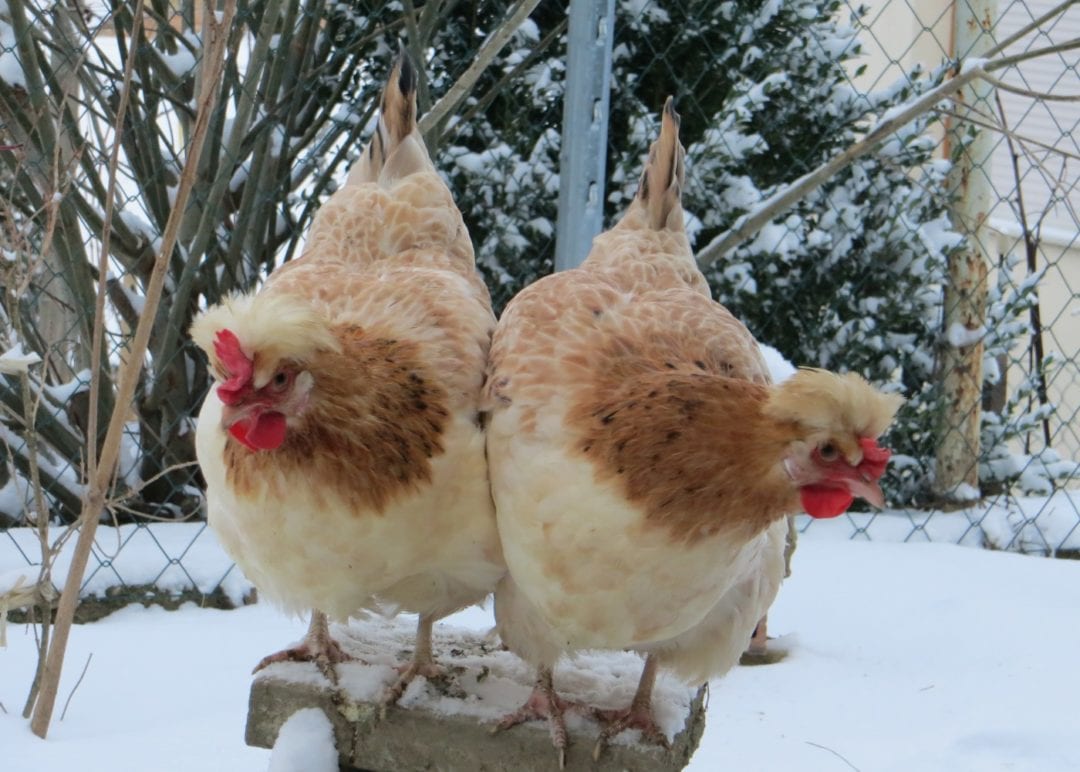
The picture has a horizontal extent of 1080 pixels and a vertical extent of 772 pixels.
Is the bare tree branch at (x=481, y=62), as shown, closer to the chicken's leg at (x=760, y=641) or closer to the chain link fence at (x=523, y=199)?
the chain link fence at (x=523, y=199)

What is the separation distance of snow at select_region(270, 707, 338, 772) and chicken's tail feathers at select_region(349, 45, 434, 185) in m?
0.98

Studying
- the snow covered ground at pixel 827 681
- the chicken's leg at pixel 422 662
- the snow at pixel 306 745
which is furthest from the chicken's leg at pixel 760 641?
the snow at pixel 306 745

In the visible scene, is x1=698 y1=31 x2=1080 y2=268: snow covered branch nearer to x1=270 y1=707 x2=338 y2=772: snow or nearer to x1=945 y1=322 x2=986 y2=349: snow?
x1=945 y1=322 x2=986 y2=349: snow

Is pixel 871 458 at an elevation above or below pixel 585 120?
below

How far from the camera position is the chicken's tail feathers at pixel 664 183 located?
79.0 inches

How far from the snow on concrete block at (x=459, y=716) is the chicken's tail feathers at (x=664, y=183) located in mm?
805

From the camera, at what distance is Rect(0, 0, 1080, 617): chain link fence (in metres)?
2.98

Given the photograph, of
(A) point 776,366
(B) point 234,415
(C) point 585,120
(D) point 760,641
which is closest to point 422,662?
(B) point 234,415

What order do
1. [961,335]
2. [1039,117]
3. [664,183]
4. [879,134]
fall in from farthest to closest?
[1039,117], [961,335], [879,134], [664,183]

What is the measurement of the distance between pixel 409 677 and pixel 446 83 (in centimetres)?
230

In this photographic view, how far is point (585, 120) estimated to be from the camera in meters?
2.49

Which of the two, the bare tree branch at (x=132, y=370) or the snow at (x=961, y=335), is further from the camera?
the snow at (x=961, y=335)

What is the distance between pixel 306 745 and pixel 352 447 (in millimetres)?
470

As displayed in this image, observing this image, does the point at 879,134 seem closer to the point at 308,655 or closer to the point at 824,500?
the point at 824,500
